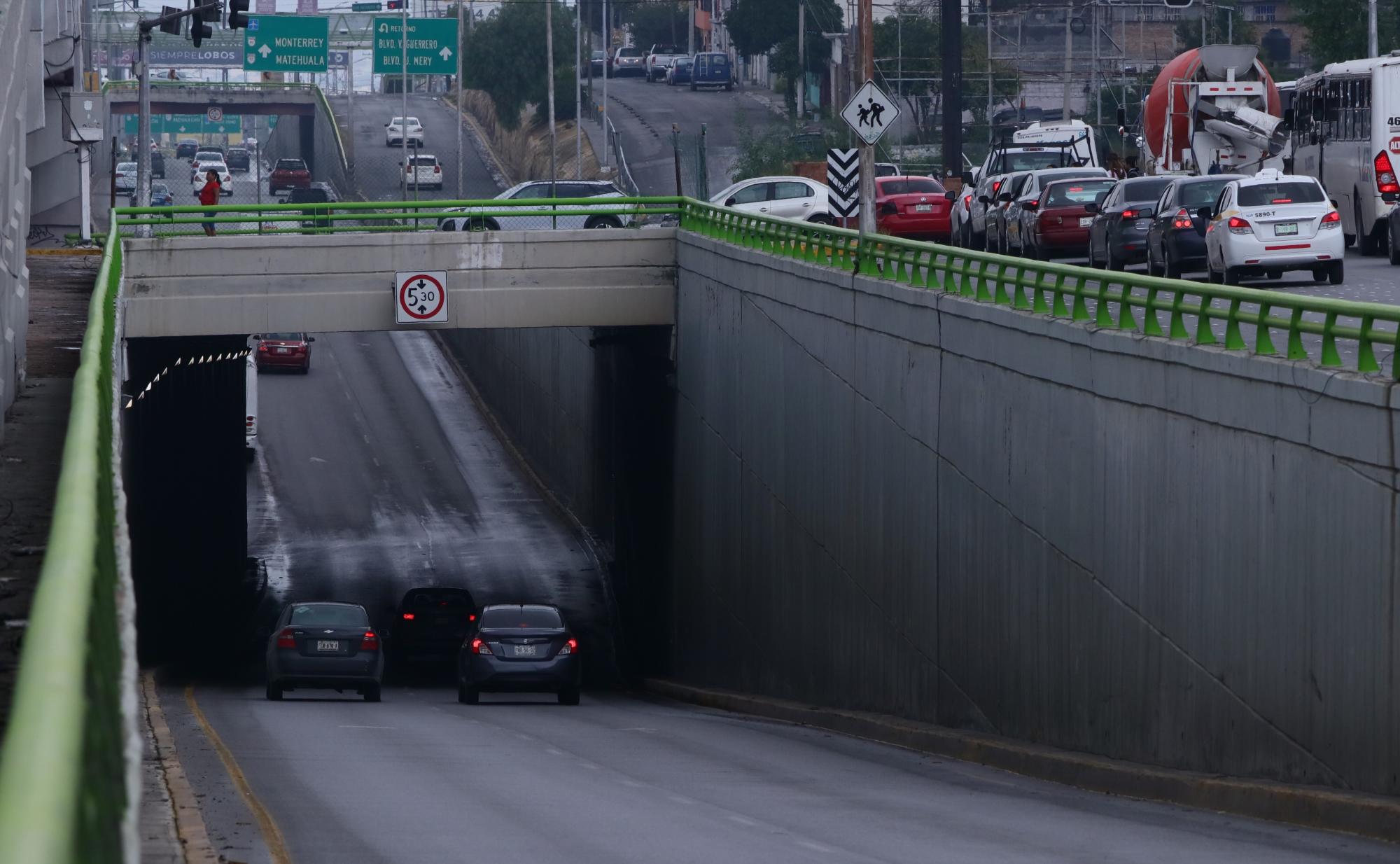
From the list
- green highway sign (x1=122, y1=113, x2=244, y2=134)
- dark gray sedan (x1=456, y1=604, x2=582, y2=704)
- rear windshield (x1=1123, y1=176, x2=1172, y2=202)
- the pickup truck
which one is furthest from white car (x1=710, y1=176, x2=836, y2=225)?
green highway sign (x1=122, y1=113, x2=244, y2=134)

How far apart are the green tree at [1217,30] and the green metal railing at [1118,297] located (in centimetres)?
6309

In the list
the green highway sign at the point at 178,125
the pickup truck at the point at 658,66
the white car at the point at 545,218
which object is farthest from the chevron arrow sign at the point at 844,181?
the green highway sign at the point at 178,125

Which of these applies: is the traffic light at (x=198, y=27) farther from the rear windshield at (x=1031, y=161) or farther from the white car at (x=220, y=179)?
the white car at (x=220, y=179)

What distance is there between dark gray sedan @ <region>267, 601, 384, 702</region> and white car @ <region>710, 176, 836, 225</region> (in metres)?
16.0

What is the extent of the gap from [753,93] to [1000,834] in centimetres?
10287

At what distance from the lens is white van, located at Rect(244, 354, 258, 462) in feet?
154

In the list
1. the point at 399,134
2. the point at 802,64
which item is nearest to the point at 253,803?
the point at 802,64

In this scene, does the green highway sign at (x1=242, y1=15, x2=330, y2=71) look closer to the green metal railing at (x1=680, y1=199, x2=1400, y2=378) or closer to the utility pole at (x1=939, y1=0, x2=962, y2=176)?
the utility pole at (x1=939, y1=0, x2=962, y2=176)

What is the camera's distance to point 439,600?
33.8m

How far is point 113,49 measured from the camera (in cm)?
12875

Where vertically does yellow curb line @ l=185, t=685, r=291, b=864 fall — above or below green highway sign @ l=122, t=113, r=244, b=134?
below

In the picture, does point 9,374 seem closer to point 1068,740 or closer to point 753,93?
point 1068,740

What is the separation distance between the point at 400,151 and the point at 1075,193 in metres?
70.2

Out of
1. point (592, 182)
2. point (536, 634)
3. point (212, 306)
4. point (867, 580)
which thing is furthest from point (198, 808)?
point (592, 182)
